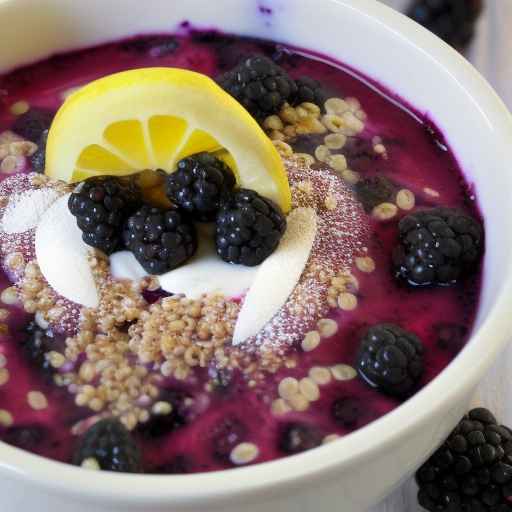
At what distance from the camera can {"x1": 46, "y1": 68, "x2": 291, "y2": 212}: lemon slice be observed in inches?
48.6

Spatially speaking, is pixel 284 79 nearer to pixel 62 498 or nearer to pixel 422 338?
pixel 422 338

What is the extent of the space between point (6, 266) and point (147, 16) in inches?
25.3

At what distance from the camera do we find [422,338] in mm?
1307

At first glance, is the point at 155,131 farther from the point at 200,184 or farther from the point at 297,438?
the point at 297,438

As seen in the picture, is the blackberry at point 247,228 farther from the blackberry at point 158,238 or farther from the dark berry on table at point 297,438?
the dark berry on table at point 297,438

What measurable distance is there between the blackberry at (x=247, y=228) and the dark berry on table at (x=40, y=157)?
0.37 m

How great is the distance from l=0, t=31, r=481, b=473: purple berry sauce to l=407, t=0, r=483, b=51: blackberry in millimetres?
493

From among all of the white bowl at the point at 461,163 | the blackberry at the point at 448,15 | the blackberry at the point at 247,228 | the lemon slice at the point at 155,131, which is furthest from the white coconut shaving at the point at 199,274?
the blackberry at the point at 448,15

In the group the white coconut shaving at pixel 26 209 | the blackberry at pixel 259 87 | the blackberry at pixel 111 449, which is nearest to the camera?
the blackberry at pixel 111 449

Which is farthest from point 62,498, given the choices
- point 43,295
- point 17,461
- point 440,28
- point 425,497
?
point 440,28

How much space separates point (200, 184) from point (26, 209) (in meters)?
0.33

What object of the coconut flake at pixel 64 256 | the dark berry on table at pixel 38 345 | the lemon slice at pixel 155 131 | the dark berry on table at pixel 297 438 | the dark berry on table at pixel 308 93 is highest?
A: the lemon slice at pixel 155 131

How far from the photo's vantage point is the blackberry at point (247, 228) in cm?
127

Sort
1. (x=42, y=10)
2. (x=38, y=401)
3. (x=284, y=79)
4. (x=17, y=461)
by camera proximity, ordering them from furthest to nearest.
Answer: (x=42, y=10), (x=284, y=79), (x=38, y=401), (x=17, y=461)
